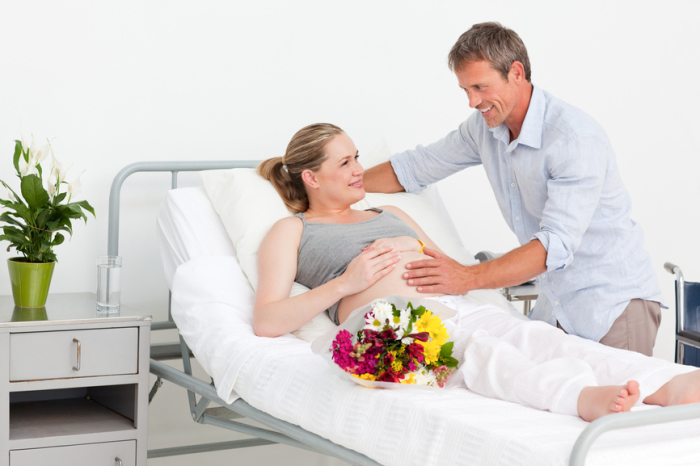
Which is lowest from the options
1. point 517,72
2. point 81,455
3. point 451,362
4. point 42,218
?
point 81,455

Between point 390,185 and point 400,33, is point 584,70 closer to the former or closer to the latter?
point 400,33

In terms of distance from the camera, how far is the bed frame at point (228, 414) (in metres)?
1.02

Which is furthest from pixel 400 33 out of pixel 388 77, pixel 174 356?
pixel 174 356

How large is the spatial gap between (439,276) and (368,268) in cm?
20

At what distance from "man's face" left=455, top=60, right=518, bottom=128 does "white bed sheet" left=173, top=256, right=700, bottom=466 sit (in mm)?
806

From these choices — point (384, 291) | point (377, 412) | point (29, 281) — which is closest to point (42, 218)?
point (29, 281)

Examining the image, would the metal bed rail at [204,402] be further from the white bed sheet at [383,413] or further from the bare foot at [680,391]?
the bare foot at [680,391]

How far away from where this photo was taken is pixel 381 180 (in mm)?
2387

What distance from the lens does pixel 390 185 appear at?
7.86ft

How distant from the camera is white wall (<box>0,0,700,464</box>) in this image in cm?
234

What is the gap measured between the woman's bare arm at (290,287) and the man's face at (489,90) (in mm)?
479

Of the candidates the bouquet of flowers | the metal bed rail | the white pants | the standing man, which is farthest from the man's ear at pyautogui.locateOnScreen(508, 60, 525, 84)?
the metal bed rail

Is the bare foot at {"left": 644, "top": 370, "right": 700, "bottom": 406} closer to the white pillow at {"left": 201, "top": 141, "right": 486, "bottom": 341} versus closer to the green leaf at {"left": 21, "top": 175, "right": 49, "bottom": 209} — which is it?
the white pillow at {"left": 201, "top": 141, "right": 486, "bottom": 341}

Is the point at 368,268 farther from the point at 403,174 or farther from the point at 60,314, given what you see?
the point at 60,314
